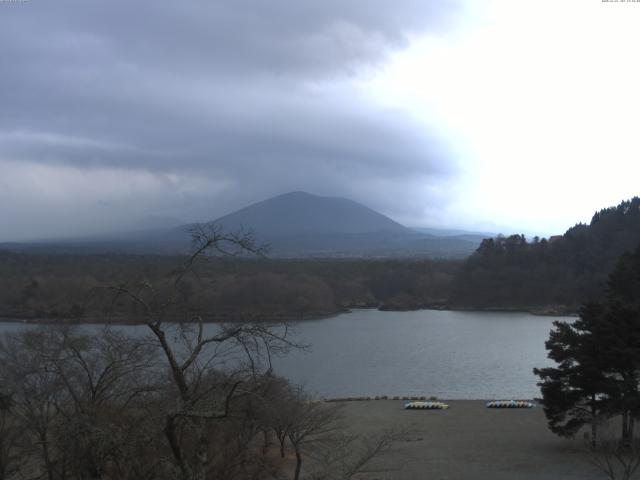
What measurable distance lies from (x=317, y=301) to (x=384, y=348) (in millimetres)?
23433

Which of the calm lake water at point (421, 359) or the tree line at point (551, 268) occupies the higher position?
the tree line at point (551, 268)

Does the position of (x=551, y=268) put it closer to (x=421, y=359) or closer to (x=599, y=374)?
(x=421, y=359)

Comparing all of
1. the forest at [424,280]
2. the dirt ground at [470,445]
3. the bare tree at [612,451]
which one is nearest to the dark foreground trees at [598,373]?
the bare tree at [612,451]

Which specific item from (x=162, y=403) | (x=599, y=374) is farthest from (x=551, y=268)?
(x=162, y=403)

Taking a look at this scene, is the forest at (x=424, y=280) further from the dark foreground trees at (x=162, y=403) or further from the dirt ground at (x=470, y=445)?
the dark foreground trees at (x=162, y=403)

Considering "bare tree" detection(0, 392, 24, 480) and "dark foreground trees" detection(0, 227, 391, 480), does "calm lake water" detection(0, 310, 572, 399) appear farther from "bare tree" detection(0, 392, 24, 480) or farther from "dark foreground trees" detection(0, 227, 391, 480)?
"bare tree" detection(0, 392, 24, 480)

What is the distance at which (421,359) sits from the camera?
30047 millimetres

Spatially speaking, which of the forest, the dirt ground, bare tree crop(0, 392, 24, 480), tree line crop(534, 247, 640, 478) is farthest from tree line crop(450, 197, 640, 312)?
bare tree crop(0, 392, 24, 480)

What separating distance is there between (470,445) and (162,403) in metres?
11.4

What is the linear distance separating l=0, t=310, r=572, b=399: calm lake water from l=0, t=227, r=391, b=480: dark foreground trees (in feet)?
23.0

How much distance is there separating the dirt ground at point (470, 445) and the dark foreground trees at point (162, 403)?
167cm

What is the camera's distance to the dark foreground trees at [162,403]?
3.75 m

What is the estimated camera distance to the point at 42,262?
7238 centimetres

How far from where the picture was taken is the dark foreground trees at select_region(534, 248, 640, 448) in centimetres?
1234
